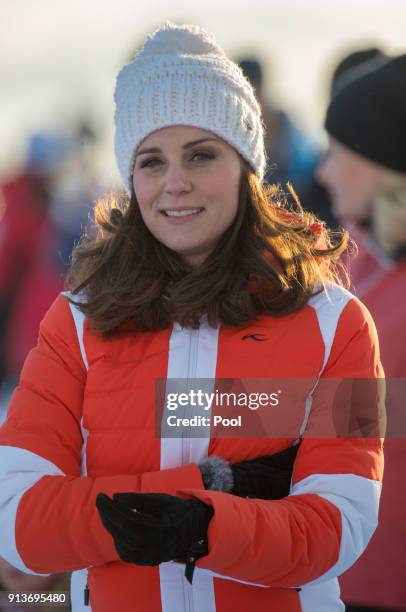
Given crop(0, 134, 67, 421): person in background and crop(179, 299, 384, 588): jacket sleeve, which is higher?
crop(0, 134, 67, 421): person in background

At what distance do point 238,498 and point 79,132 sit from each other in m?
5.51

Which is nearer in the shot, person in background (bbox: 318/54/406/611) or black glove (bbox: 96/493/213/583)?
black glove (bbox: 96/493/213/583)

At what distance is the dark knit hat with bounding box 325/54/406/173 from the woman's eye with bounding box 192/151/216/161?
101 centimetres

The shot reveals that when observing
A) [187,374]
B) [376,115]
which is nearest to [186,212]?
[187,374]

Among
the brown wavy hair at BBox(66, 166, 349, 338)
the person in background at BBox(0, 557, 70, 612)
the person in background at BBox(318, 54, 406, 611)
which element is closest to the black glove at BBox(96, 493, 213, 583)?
the brown wavy hair at BBox(66, 166, 349, 338)

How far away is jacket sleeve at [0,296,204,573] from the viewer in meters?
2.35

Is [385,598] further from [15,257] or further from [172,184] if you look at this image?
[15,257]

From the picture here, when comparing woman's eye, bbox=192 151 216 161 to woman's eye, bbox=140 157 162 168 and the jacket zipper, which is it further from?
the jacket zipper

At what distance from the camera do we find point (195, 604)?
2408 millimetres

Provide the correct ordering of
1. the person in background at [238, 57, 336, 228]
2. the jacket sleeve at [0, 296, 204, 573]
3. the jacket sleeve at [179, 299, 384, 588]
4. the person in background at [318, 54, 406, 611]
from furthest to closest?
the person in background at [238, 57, 336, 228]
the person in background at [318, 54, 406, 611]
the jacket sleeve at [0, 296, 204, 573]
the jacket sleeve at [179, 299, 384, 588]

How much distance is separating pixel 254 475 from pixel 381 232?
1.31 metres

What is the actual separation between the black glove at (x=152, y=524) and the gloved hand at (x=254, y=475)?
16cm

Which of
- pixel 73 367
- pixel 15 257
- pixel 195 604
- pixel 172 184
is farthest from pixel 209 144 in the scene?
pixel 15 257

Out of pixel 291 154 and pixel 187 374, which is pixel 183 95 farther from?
pixel 291 154
